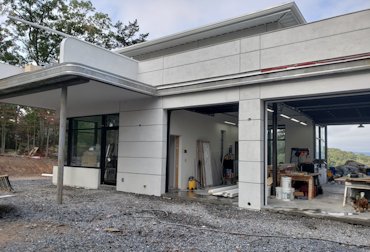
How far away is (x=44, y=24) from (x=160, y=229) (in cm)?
2020

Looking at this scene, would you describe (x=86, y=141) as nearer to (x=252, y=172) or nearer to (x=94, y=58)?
(x=94, y=58)

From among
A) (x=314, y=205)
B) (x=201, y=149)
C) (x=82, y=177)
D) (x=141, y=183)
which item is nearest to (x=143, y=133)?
(x=141, y=183)

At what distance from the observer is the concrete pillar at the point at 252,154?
730 centimetres

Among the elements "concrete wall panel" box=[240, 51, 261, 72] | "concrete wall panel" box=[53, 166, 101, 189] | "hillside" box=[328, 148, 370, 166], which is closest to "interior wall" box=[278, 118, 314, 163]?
"hillside" box=[328, 148, 370, 166]

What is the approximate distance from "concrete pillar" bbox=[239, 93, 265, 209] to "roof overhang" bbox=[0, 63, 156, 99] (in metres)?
3.31

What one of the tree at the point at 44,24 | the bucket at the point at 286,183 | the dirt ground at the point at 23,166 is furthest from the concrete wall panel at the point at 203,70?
the tree at the point at 44,24

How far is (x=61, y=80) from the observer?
7750 mm

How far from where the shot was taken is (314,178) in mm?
9258

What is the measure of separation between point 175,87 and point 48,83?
3.67m

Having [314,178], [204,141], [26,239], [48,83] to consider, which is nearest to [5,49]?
[48,83]

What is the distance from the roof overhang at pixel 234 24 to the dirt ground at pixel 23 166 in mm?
10859

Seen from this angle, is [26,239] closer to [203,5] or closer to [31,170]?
[203,5]

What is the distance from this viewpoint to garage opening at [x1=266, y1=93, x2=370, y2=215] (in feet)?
25.6

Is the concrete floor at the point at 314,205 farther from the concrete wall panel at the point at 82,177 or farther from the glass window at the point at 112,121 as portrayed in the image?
the glass window at the point at 112,121
